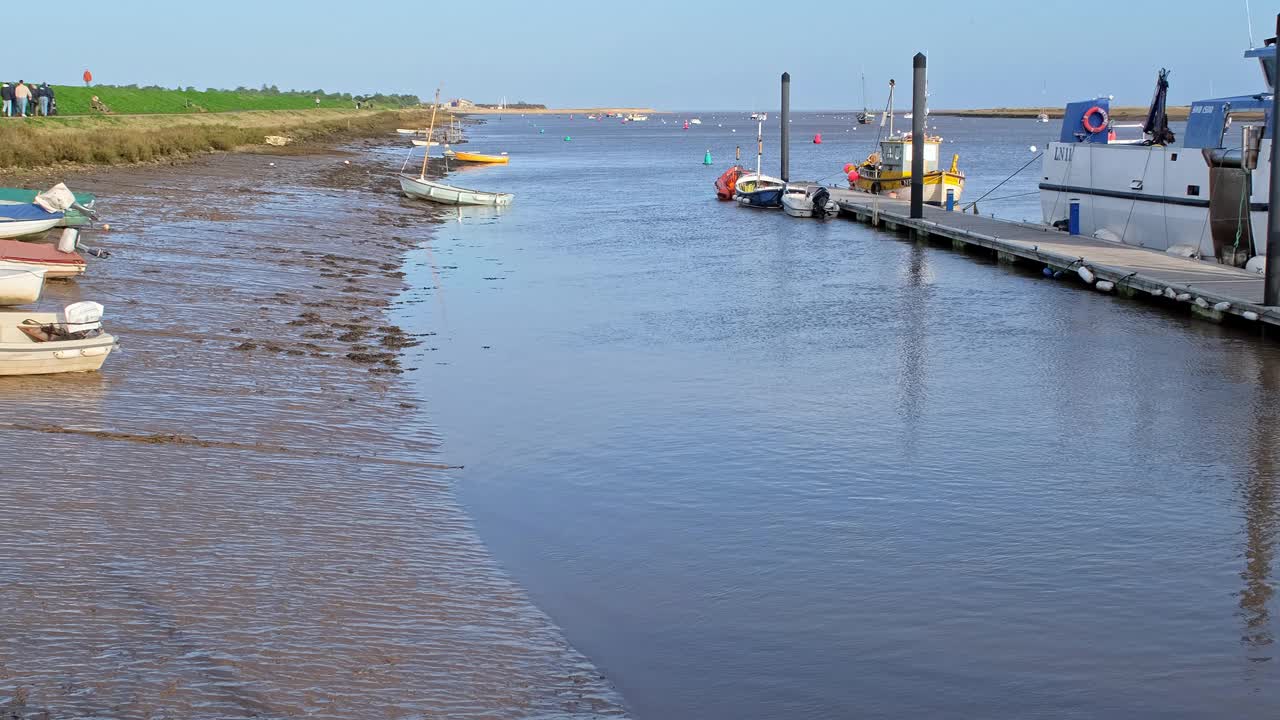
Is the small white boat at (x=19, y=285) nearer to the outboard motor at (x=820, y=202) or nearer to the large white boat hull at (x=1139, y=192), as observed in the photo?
the large white boat hull at (x=1139, y=192)

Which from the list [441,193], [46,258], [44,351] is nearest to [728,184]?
[441,193]

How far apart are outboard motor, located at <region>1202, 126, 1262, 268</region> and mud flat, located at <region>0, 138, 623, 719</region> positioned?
15750mm

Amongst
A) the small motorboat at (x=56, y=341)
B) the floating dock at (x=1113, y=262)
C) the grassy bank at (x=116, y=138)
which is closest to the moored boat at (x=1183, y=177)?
the floating dock at (x=1113, y=262)

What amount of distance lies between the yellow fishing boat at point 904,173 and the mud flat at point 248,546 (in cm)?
2932

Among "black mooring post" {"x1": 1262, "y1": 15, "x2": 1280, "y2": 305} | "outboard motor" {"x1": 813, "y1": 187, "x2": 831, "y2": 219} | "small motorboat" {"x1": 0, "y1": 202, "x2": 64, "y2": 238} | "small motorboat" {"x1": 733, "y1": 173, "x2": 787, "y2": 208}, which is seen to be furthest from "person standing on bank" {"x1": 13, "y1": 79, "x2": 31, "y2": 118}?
"black mooring post" {"x1": 1262, "y1": 15, "x2": 1280, "y2": 305}

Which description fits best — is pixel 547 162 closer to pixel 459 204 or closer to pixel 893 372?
pixel 459 204

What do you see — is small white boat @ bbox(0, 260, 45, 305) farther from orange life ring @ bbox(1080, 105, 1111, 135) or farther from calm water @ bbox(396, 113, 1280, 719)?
orange life ring @ bbox(1080, 105, 1111, 135)

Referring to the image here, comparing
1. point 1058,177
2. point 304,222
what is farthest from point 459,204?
point 1058,177

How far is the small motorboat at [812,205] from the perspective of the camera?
41.5 meters

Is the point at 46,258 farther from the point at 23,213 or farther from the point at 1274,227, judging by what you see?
the point at 1274,227

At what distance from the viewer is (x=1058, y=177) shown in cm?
3247

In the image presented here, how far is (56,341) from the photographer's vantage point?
13.4 m

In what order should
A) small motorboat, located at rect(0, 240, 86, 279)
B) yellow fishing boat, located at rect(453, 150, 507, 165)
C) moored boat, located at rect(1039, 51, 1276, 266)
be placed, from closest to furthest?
small motorboat, located at rect(0, 240, 86, 279) → moored boat, located at rect(1039, 51, 1276, 266) → yellow fishing boat, located at rect(453, 150, 507, 165)

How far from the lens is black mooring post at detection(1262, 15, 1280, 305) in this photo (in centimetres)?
1814
